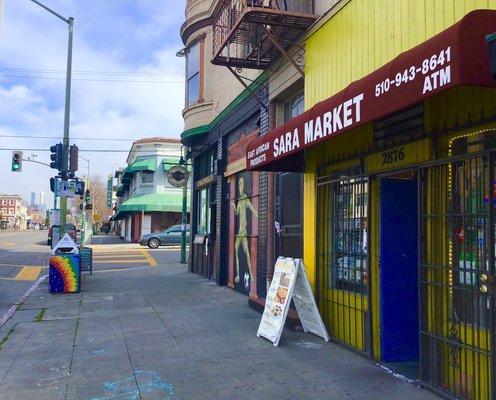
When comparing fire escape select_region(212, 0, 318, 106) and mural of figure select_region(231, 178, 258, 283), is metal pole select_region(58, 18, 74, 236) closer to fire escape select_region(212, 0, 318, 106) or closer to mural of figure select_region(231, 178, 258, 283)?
mural of figure select_region(231, 178, 258, 283)

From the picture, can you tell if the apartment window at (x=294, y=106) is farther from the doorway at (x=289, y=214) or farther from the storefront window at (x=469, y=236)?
the storefront window at (x=469, y=236)

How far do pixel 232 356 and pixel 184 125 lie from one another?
10320mm

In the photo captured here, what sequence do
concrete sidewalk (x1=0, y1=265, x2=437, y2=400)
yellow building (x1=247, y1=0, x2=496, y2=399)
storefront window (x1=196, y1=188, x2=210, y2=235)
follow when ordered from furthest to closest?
storefront window (x1=196, y1=188, x2=210, y2=235) → concrete sidewalk (x1=0, y1=265, x2=437, y2=400) → yellow building (x1=247, y1=0, x2=496, y2=399)

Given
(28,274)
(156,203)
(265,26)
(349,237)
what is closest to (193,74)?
(265,26)

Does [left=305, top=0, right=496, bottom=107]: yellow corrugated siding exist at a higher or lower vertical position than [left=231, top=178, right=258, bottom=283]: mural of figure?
higher

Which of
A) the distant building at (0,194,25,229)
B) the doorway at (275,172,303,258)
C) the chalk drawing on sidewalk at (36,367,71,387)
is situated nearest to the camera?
the chalk drawing on sidewalk at (36,367,71,387)

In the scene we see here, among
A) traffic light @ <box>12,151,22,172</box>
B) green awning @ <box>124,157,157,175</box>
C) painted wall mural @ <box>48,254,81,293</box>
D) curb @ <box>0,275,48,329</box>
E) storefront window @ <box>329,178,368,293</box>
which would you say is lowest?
curb @ <box>0,275,48,329</box>

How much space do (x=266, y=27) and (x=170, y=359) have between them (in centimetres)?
497

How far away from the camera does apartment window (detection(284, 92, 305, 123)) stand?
888cm

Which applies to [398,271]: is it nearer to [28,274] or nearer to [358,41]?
[358,41]

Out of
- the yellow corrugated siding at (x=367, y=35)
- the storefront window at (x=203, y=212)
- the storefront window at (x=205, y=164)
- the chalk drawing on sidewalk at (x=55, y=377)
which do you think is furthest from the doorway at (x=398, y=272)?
the storefront window at (x=203, y=212)

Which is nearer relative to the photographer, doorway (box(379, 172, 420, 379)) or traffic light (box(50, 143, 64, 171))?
doorway (box(379, 172, 420, 379))

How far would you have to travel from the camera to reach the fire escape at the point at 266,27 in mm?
7402

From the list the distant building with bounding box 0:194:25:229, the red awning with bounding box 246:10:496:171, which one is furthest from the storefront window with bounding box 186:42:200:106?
the distant building with bounding box 0:194:25:229
